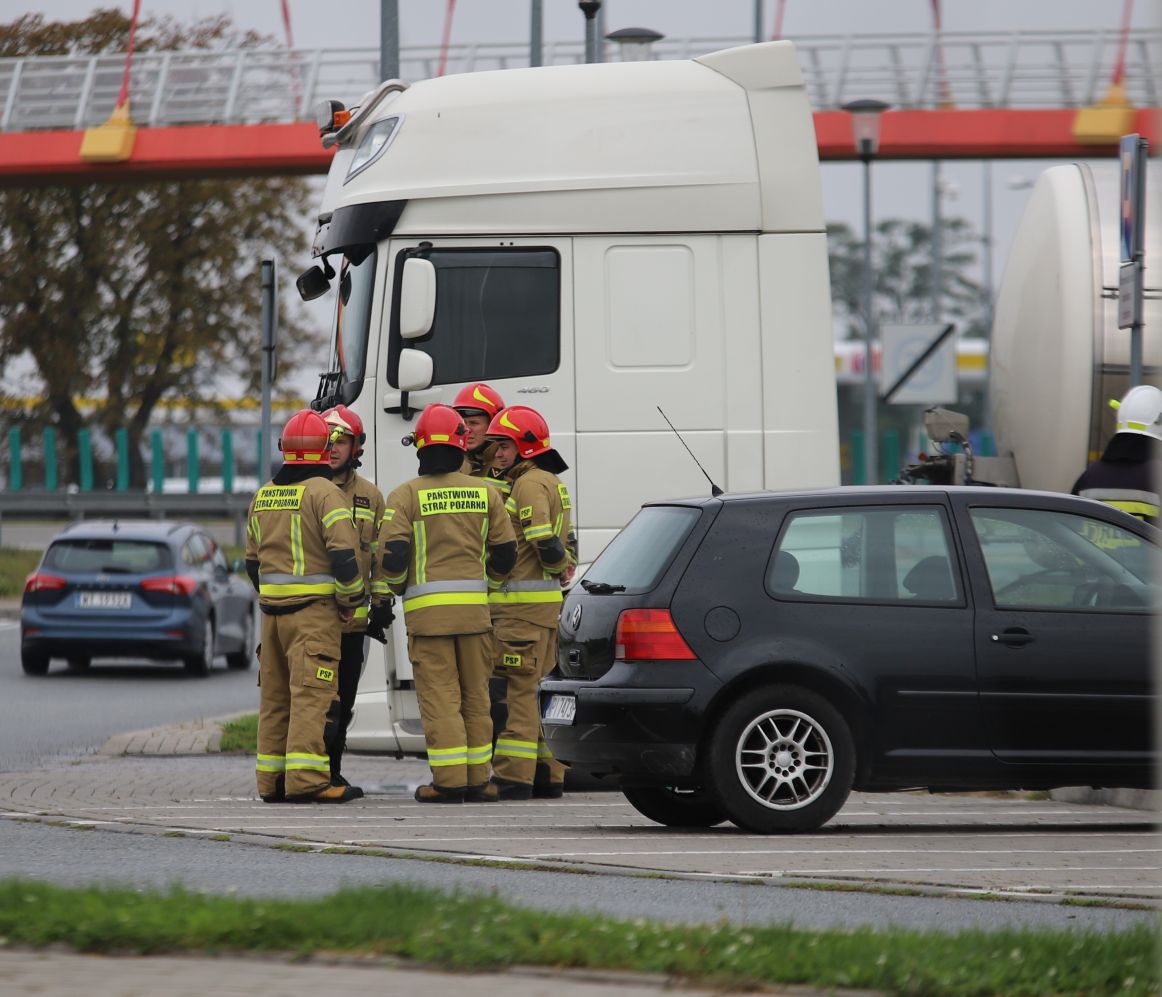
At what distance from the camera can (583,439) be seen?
1141 cm

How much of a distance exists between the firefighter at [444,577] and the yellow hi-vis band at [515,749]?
38 centimetres

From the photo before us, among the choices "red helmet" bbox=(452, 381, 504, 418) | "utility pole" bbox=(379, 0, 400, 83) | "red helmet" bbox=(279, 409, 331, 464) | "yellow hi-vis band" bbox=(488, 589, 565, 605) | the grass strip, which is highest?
"utility pole" bbox=(379, 0, 400, 83)

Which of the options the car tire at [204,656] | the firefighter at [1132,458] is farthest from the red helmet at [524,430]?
the car tire at [204,656]

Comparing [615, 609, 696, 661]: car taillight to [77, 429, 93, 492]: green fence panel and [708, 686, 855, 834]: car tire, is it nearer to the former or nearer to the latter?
[708, 686, 855, 834]: car tire

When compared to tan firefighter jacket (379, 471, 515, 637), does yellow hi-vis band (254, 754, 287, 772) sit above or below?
below

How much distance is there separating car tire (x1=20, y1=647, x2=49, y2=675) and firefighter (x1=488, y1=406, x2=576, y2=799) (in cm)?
1100

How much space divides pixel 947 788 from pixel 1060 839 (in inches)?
20.3

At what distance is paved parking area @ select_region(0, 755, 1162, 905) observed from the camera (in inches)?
315

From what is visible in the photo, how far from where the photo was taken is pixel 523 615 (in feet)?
36.6

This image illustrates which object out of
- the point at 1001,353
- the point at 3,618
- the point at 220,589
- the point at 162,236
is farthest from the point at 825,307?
the point at 162,236

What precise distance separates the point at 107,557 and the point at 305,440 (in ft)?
35.9

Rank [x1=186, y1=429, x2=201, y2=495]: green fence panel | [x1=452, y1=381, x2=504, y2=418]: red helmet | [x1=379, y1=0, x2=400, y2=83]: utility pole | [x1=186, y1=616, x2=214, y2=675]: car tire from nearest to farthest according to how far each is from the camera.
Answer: [x1=452, y1=381, x2=504, y2=418]: red helmet < [x1=379, y1=0, x2=400, y2=83]: utility pole < [x1=186, y1=616, x2=214, y2=675]: car tire < [x1=186, y1=429, x2=201, y2=495]: green fence panel

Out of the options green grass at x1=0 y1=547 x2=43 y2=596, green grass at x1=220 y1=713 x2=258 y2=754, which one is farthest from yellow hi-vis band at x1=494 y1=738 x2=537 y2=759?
green grass at x1=0 y1=547 x2=43 y2=596

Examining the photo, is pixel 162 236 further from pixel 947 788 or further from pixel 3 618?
pixel 947 788
